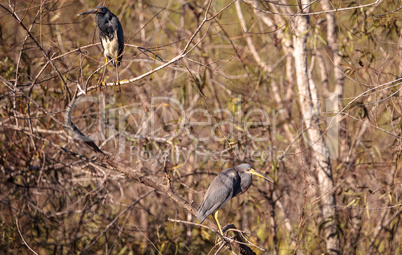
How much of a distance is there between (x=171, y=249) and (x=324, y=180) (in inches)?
77.4

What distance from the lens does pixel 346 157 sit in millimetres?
4277

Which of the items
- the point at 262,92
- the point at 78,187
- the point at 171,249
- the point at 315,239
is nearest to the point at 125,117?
the point at 78,187

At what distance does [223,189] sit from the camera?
291cm

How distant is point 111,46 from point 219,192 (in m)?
1.63

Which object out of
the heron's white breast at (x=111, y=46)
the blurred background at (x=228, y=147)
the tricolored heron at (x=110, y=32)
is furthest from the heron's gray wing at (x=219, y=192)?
the heron's white breast at (x=111, y=46)

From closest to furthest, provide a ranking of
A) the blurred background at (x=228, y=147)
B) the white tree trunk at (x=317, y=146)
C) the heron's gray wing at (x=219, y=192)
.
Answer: the heron's gray wing at (x=219, y=192)
the blurred background at (x=228, y=147)
the white tree trunk at (x=317, y=146)

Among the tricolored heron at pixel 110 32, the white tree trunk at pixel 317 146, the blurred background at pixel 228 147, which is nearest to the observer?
the tricolored heron at pixel 110 32

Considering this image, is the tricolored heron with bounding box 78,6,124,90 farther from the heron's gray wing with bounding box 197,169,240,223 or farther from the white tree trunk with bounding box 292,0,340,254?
the white tree trunk with bounding box 292,0,340,254

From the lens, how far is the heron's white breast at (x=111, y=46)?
138 inches

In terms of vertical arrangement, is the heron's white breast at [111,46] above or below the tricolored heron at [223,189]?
above

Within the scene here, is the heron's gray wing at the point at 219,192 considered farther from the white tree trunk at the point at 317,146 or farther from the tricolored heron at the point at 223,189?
the white tree trunk at the point at 317,146

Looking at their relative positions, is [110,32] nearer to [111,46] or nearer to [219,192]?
[111,46]

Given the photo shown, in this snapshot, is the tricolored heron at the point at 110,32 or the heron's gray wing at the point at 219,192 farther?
the tricolored heron at the point at 110,32

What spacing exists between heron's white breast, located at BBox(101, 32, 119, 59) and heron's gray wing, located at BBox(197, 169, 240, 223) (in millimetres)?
1458
